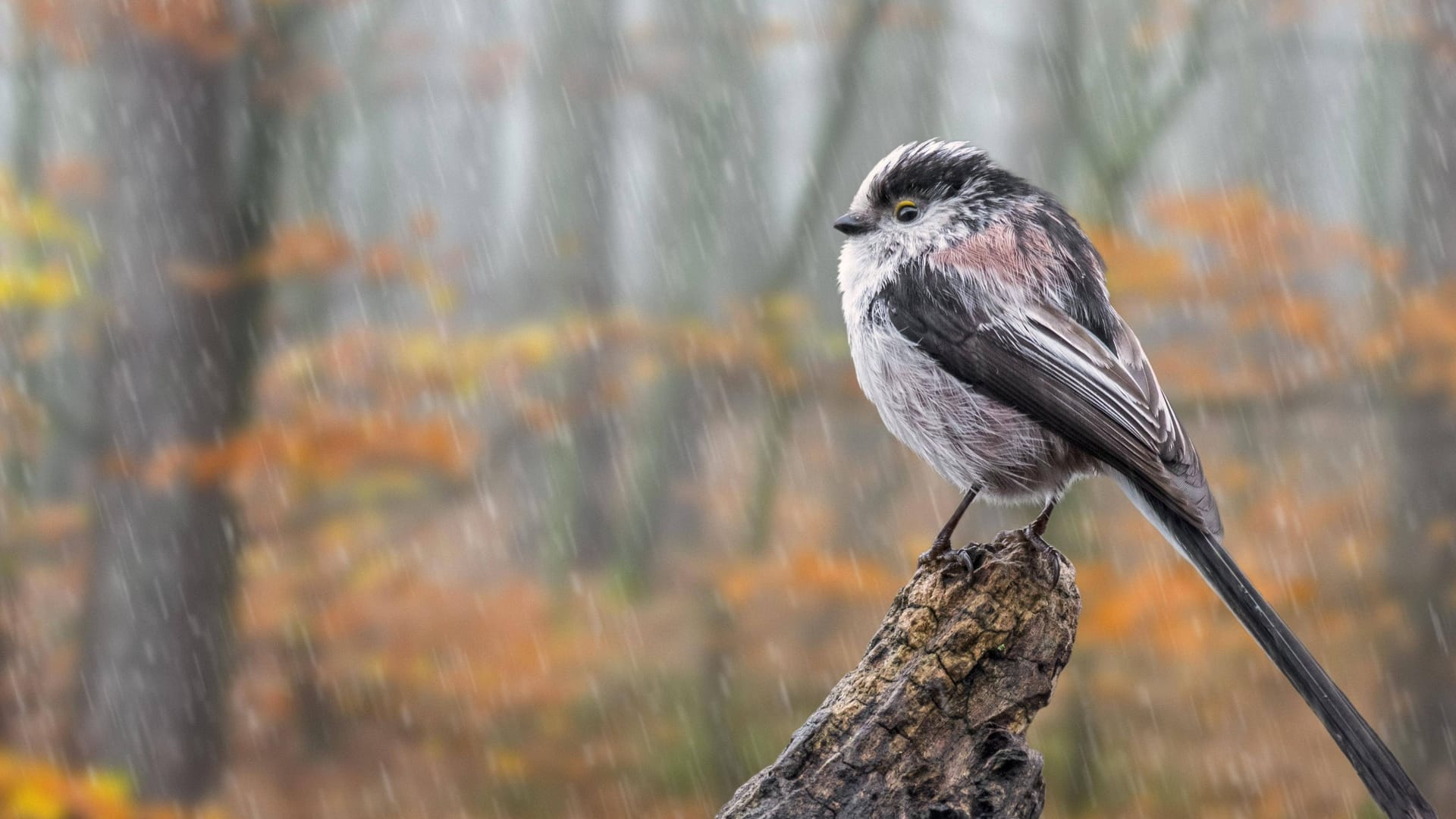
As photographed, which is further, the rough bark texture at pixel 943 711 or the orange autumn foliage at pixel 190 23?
the orange autumn foliage at pixel 190 23

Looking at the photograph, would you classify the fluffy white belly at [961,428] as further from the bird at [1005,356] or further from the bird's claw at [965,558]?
the bird's claw at [965,558]

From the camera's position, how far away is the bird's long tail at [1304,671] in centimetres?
215

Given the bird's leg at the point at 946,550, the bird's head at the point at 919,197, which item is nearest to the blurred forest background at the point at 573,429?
the bird's head at the point at 919,197

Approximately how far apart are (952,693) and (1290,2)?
6978mm

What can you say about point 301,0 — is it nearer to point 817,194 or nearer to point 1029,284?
point 817,194

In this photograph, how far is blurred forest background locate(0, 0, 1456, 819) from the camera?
273 inches

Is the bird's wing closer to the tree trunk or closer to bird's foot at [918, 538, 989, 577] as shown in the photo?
bird's foot at [918, 538, 989, 577]

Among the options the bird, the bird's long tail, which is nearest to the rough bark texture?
the bird

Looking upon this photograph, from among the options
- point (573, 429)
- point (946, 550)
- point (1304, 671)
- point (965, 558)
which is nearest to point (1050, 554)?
point (965, 558)

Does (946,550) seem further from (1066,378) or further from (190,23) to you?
(190,23)

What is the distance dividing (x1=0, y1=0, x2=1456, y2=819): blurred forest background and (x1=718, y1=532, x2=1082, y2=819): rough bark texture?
4369mm

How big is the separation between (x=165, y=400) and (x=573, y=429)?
3.12m

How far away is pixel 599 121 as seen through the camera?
9.73 m

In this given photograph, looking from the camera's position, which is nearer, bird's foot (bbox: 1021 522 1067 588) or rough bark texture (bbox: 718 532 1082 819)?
rough bark texture (bbox: 718 532 1082 819)
